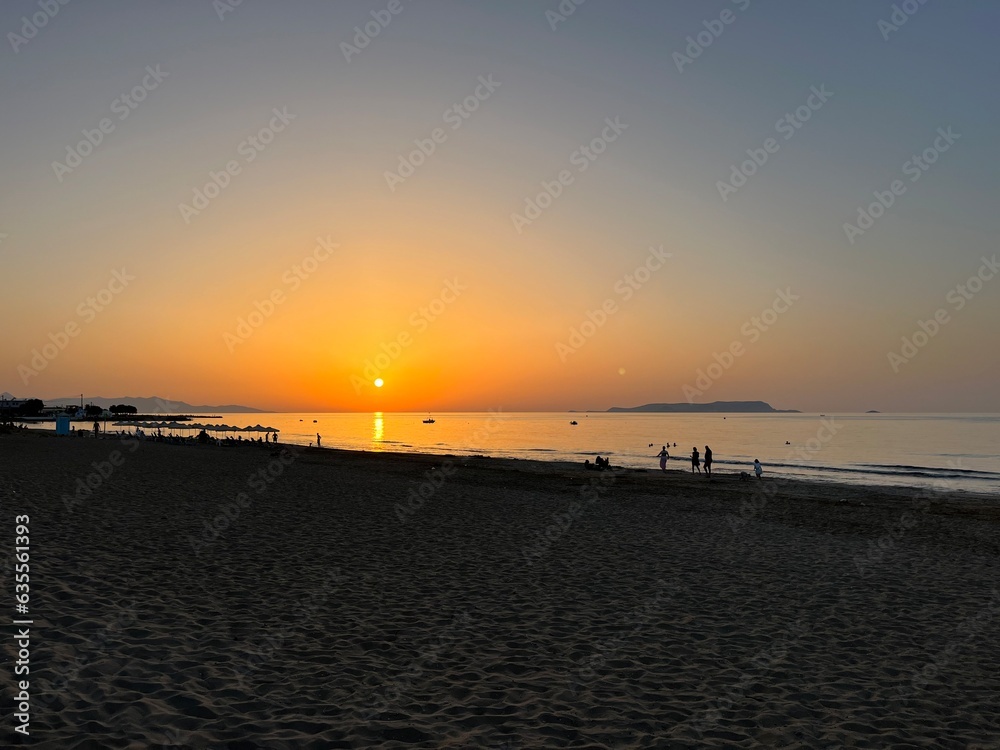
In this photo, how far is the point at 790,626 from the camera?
10.6m

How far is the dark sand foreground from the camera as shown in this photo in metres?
6.58

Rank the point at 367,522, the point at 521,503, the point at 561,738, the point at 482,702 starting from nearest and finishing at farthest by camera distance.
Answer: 1. the point at 561,738
2. the point at 482,702
3. the point at 367,522
4. the point at 521,503

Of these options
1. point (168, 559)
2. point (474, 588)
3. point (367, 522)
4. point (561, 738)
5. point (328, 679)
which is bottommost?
point (561, 738)

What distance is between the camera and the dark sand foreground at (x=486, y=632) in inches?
259

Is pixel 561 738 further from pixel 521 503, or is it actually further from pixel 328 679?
pixel 521 503

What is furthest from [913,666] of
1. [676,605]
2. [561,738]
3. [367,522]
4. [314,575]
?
[367,522]

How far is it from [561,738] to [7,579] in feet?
31.0

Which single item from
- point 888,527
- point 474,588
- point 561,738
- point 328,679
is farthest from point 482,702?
point 888,527

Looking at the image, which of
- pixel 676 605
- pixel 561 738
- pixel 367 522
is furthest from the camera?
pixel 367 522

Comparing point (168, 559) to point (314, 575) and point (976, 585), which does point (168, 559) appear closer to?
point (314, 575)

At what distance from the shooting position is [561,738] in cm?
639

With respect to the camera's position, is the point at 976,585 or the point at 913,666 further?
the point at 976,585

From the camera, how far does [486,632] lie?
959 cm

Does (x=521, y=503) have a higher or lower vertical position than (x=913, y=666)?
higher
